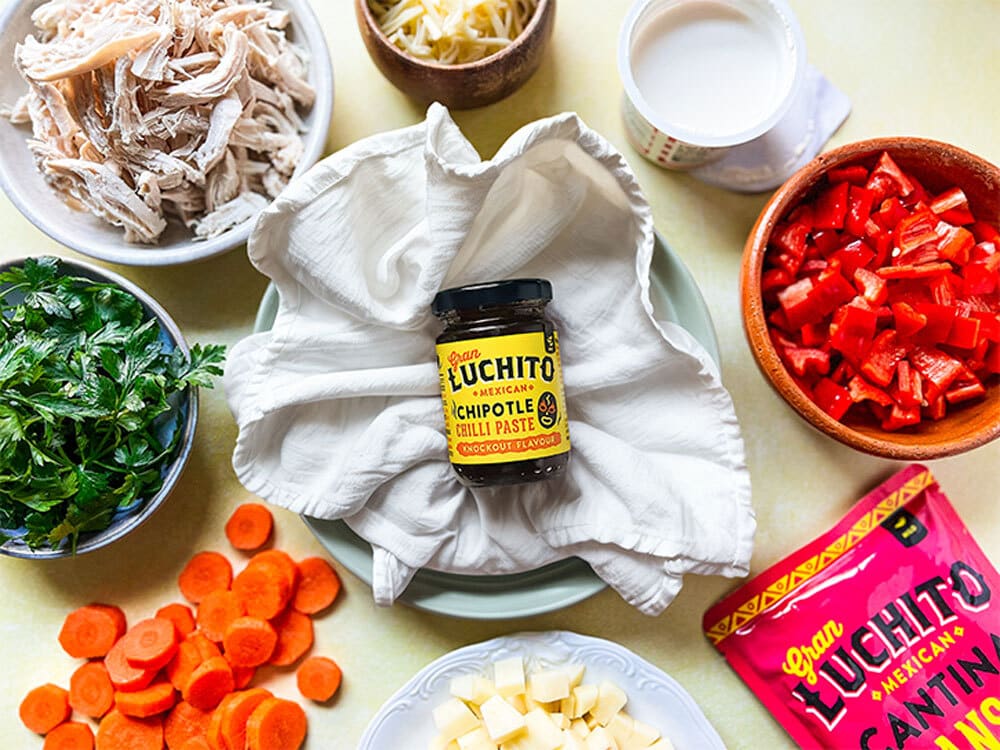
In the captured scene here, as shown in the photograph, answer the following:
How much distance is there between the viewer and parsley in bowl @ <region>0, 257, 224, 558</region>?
970 millimetres

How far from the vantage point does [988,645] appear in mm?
1114

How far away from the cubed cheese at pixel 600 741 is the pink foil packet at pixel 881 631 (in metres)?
0.21

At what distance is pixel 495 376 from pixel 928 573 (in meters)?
0.74

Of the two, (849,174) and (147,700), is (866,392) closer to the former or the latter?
(849,174)

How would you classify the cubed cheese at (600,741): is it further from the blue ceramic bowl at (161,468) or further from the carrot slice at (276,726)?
the blue ceramic bowl at (161,468)

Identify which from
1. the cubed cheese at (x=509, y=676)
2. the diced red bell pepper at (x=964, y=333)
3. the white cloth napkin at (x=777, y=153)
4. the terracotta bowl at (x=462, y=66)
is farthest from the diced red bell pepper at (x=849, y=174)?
the cubed cheese at (x=509, y=676)

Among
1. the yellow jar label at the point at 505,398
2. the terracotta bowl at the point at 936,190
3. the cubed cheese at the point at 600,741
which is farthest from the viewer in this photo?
the cubed cheese at the point at 600,741

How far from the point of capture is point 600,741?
110 cm

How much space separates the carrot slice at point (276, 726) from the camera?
1118 mm

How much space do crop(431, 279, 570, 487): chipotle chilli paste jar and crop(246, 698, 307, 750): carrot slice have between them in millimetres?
495

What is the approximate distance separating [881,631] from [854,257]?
21.4 inches

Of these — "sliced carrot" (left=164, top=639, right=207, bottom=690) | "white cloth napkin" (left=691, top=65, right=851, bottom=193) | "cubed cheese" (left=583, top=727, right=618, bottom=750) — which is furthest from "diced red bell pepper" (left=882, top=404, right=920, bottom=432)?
"sliced carrot" (left=164, top=639, right=207, bottom=690)

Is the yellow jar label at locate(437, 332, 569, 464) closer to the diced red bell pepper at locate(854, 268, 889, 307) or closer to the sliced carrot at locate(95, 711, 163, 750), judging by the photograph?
the diced red bell pepper at locate(854, 268, 889, 307)

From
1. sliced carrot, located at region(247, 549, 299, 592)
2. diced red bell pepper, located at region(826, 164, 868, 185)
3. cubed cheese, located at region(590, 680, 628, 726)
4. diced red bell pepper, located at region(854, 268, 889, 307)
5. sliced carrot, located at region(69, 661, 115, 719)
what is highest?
diced red bell pepper, located at region(826, 164, 868, 185)
